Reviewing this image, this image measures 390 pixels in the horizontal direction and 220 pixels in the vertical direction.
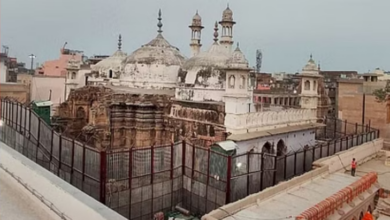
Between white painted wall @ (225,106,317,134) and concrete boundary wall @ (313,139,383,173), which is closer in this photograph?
concrete boundary wall @ (313,139,383,173)

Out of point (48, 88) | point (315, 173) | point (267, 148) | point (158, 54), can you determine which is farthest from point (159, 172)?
point (48, 88)

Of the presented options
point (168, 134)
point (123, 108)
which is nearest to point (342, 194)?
point (168, 134)

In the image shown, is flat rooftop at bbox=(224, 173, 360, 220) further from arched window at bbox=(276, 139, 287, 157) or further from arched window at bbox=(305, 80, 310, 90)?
arched window at bbox=(305, 80, 310, 90)

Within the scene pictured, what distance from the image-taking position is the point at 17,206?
580 centimetres

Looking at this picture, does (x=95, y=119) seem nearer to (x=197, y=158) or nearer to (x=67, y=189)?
(x=197, y=158)

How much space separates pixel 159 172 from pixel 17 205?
158 inches

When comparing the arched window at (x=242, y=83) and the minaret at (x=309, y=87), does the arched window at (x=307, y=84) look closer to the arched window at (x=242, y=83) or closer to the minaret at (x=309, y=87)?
the minaret at (x=309, y=87)

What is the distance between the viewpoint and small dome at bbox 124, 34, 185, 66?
21594 mm

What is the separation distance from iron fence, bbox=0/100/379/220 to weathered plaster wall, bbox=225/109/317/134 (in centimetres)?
359

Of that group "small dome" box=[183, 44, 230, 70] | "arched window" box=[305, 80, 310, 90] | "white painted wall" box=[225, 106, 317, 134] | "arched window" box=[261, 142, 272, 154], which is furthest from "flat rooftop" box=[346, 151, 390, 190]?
"small dome" box=[183, 44, 230, 70]

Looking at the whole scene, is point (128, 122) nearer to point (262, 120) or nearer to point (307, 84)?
point (262, 120)

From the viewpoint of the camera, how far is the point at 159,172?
941cm

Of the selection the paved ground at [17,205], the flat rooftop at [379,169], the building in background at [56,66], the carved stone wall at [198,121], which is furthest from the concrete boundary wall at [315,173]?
the building in background at [56,66]

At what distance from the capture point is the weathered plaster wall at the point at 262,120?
14148 mm
